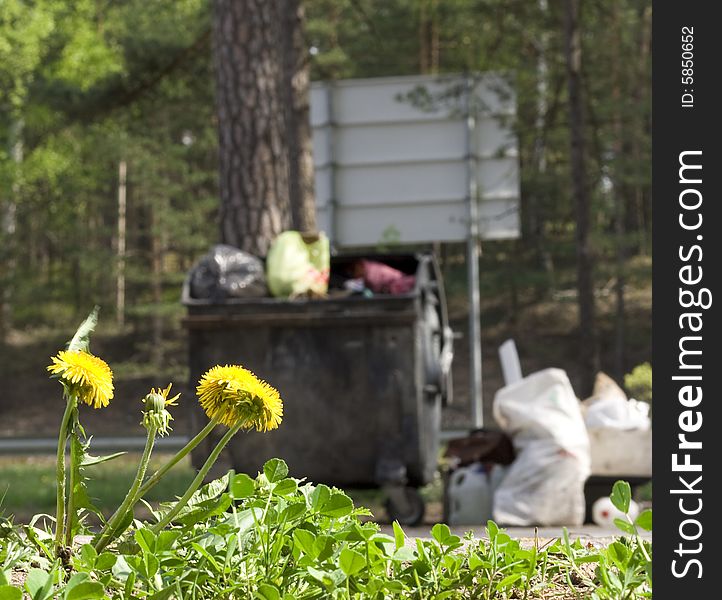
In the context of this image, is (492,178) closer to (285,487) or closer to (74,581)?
(285,487)

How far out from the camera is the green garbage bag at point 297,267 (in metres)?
7.73

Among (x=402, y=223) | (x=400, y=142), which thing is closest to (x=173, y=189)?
(x=402, y=223)

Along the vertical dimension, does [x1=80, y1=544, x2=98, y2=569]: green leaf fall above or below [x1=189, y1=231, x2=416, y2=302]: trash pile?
below

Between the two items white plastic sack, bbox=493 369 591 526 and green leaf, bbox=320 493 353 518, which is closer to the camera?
green leaf, bbox=320 493 353 518

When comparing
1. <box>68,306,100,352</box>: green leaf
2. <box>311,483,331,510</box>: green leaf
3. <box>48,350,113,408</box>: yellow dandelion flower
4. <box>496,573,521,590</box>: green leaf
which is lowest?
<box>496,573,521,590</box>: green leaf

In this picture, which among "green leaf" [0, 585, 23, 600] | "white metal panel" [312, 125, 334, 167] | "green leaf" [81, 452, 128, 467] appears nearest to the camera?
"green leaf" [0, 585, 23, 600]

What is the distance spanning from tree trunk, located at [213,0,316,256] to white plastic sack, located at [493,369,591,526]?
357cm

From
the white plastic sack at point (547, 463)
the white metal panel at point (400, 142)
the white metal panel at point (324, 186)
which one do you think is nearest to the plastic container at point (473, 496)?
the white plastic sack at point (547, 463)

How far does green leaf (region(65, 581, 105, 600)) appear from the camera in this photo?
134 centimetres

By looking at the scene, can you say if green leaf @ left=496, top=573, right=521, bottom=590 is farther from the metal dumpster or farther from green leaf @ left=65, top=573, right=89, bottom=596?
the metal dumpster

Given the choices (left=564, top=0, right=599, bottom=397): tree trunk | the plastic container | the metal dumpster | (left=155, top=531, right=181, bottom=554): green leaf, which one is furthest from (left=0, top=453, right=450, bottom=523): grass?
(left=155, top=531, right=181, bottom=554): green leaf

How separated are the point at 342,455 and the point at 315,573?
6030 mm

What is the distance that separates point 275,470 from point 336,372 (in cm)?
566
